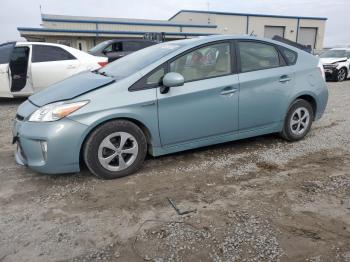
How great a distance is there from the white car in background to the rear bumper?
4604 mm

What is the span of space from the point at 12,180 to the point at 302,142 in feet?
13.3

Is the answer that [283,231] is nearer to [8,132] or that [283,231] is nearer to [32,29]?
[8,132]

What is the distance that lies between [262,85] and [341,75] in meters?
11.0

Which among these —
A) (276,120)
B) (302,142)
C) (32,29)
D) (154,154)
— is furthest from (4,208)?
(32,29)

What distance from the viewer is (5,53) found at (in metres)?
7.94

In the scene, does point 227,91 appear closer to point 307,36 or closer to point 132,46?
point 132,46

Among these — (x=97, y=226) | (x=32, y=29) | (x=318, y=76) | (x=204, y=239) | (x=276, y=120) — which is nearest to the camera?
(x=204, y=239)

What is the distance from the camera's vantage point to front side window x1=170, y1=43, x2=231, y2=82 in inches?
158

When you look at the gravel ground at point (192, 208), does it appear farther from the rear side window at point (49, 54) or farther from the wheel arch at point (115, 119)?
the rear side window at point (49, 54)

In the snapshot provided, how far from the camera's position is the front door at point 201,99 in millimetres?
3928

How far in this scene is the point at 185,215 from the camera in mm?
3031

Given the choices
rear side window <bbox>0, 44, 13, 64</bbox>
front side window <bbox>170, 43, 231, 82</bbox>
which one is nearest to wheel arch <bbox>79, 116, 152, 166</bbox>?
front side window <bbox>170, 43, 231, 82</bbox>

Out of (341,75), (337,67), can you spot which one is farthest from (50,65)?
(341,75)

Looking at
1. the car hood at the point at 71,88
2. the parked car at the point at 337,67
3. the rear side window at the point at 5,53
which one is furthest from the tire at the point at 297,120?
the parked car at the point at 337,67
